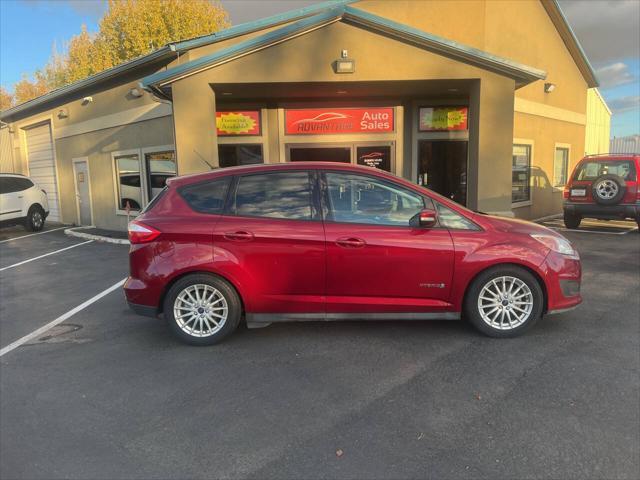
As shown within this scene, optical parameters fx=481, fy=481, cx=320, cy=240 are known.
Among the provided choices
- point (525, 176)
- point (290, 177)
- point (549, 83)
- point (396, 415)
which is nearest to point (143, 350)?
point (290, 177)

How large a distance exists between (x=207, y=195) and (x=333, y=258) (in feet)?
4.61

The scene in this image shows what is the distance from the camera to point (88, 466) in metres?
2.84

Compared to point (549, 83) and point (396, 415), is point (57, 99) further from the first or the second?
point (396, 415)

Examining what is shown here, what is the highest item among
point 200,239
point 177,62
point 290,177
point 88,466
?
point 177,62

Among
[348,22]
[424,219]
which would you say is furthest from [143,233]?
[348,22]

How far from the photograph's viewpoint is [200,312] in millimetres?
4691

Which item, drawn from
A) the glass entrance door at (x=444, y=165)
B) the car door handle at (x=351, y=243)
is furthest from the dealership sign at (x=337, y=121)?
the car door handle at (x=351, y=243)

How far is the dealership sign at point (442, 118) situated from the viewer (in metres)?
11.8

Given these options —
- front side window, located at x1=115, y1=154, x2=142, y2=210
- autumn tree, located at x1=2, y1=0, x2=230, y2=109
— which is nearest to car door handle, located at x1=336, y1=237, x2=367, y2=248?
front side window, located at x1=115, y1=154, x2=142, y2=210

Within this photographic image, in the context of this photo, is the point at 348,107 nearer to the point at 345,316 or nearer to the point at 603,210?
the point at 603,210

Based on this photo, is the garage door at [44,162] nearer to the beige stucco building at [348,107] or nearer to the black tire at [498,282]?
the beige stucco building at [348,107]

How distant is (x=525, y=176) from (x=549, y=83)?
3.17 metres

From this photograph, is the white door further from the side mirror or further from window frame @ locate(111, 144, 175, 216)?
the side mirror

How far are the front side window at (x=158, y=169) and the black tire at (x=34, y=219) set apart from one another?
15.8ft
